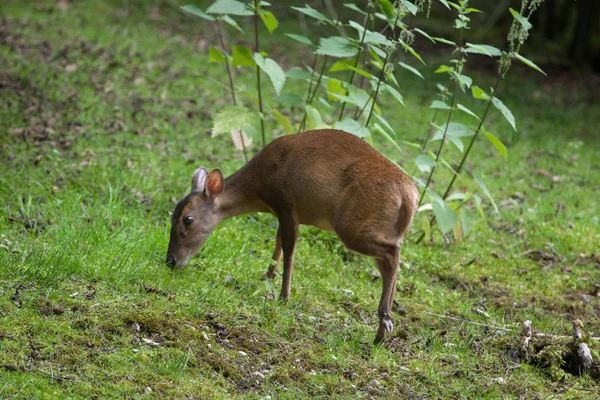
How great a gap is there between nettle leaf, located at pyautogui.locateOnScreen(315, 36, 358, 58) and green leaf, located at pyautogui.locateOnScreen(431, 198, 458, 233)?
1.31 m

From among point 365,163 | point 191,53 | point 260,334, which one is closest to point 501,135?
point 191,53

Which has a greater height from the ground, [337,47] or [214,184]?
[337,47]

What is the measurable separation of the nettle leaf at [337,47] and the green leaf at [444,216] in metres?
1.31

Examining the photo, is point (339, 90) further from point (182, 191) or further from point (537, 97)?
point (537, 97)

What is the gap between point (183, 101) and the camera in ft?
31.8

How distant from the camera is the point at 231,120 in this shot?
5.68 m

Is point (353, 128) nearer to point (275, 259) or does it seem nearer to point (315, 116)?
point (315, 116)

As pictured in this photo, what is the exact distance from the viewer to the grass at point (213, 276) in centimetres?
404

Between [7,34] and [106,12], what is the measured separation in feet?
8.21

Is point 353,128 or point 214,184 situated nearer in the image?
point 214,184

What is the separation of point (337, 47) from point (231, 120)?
3.10 feet

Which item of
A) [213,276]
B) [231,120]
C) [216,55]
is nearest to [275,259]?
[213,276]

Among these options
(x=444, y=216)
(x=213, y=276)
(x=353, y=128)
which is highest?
(x=353, y=128)

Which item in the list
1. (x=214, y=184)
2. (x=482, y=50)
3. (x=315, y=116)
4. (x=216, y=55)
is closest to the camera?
(x=482, y=50)
